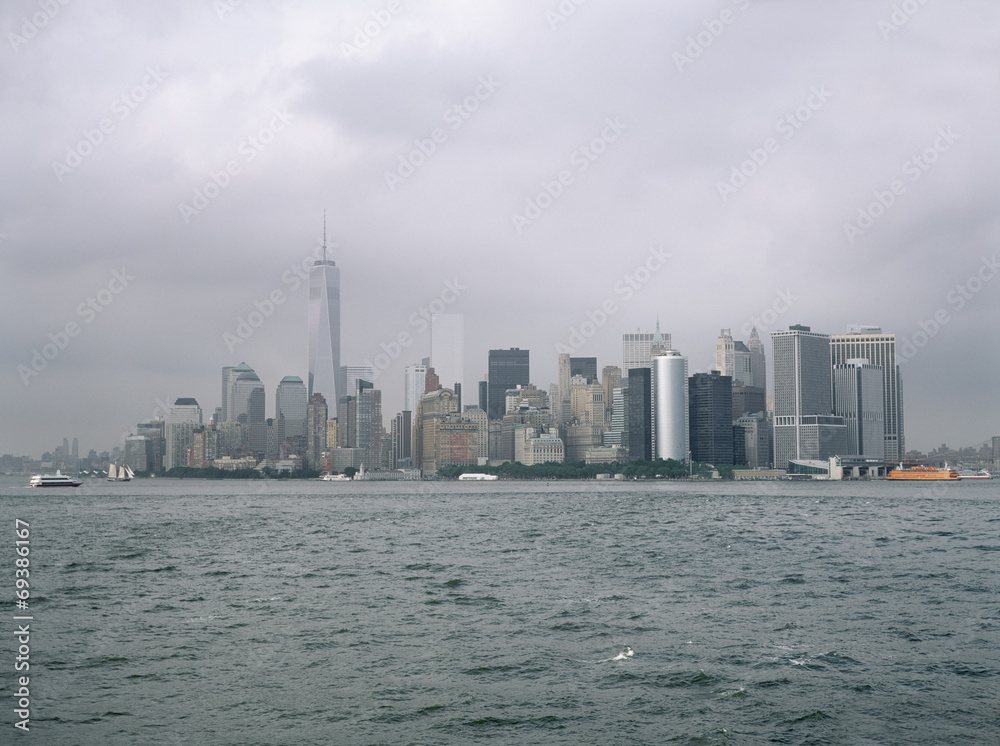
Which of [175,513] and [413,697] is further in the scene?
[175,513]

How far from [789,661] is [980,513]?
95.4 meters

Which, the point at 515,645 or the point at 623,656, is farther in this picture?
the point at 515,645

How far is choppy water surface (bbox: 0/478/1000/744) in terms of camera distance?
22.2 meters

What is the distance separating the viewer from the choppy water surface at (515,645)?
22.2 metres

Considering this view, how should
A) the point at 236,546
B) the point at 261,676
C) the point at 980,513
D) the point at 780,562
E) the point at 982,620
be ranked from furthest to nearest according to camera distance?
the point at 980,513, the point at 236,546, the point at 780,562, the point at 982,620, the point at 261,676

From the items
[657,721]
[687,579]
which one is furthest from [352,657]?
[687,579]

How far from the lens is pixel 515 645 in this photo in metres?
30.8

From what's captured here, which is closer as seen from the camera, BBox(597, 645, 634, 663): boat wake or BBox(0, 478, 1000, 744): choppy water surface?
BBox(0, 478, 1000, 744): choppy water surface

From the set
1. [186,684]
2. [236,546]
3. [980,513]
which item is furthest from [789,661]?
[980,513]

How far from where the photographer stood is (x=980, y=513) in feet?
359

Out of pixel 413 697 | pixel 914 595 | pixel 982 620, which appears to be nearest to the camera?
pixel 413 697

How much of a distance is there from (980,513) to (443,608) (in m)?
94.4

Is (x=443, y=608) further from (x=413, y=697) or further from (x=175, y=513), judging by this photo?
(x=175, y=513)

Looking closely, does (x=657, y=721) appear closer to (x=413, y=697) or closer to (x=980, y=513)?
(x=413, y=697)
